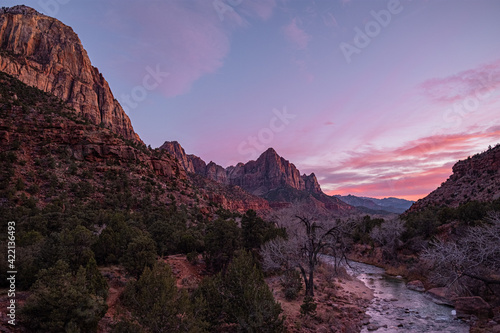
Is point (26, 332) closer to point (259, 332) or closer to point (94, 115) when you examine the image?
point (259, 332)

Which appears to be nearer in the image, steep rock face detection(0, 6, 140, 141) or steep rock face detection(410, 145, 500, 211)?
steep rock face detection(410, 145, 500, 211)

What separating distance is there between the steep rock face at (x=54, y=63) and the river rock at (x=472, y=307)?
70920mm

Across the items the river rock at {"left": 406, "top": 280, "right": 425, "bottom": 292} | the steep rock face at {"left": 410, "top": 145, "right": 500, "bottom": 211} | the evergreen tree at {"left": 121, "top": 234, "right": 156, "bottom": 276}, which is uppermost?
the steep rock face at {"left": 410, "top": 145, "right": 500, "bottom": 211}

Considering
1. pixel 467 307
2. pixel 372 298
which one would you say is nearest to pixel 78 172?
pixel 372 298

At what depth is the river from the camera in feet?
42.2

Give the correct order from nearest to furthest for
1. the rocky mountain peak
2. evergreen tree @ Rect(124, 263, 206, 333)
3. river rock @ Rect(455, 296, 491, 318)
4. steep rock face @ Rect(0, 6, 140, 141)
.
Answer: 1. evergreen tree @ Rect(124, 263, 206, 333)
2. river rock @ Rect(455, 296, 491, 318)
3. steep rock face @ Rect(0, 6, 140, 141)
4. the rocky mountain peak

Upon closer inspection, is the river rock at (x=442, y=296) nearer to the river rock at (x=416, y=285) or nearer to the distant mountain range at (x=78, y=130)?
the river rock at (x=416, y=285)

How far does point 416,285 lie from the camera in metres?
21.1

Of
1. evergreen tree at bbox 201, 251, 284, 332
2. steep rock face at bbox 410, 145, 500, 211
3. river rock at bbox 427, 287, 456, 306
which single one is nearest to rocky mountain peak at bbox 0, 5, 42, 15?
evergreen tree at bbox 201, 251, 284, 332

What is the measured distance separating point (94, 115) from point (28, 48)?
2250 centimetres

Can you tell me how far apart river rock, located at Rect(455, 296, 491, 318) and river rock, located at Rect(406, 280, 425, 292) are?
5.91 m

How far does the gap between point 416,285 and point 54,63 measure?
316ft

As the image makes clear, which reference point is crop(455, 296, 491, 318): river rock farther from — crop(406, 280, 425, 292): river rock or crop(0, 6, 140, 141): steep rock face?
crop(0, 6, 140, 141): steep rock face

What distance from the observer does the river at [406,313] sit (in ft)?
42.2
